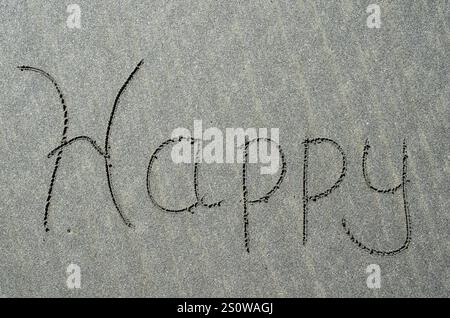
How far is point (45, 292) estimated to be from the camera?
896mm

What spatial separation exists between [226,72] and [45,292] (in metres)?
0.54

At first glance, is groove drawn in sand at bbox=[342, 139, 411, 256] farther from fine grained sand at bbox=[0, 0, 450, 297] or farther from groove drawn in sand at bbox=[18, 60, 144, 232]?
groove drawn in sand at bbox=[18, 60, 144, 232]

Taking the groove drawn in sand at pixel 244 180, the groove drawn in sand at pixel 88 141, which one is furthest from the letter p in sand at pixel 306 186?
the groove drawn in sand at pixel 88 141

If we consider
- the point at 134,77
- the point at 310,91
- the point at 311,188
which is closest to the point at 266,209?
the point at 311,188

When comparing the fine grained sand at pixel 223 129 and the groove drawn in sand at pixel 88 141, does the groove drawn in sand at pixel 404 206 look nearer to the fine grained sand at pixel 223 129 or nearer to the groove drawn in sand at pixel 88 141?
the fine grained sand at pixel 223 129

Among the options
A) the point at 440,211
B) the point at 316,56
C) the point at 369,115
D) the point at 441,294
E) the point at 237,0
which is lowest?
the point at 441,294

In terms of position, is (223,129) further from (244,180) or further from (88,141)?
(88,141)

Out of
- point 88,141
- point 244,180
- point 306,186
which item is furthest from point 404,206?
point 88,141

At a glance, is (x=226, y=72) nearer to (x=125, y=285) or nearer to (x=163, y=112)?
(x=163, y=112)

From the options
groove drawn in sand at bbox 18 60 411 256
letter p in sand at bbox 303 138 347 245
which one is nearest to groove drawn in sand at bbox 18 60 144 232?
groove drawn in sand at bbox 18 60 411 256

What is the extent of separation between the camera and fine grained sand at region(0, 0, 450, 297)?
894 mm

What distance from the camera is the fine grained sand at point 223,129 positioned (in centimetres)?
89

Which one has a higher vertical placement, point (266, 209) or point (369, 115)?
point (369, 115)

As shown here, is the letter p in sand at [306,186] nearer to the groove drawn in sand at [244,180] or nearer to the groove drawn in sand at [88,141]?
the groove drawn in sand at [244,180]
